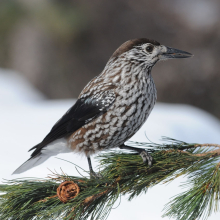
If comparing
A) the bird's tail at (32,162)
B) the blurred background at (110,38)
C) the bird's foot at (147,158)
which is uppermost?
the blurred background at (110,38)

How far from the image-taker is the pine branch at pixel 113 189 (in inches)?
79.8

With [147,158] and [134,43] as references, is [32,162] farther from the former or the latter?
[134,43]

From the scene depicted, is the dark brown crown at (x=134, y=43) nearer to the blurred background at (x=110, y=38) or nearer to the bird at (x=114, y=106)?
the bird at (x=114, y=106)

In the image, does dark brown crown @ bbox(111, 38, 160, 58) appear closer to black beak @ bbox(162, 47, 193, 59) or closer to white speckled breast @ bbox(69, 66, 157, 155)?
black beak @ bbox(162, 47, 193, 59)

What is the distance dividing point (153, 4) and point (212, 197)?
735 centimetres

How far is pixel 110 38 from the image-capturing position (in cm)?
849

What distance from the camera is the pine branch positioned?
2027 millimetres

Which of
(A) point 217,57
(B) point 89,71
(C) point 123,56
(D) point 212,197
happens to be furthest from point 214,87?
(D) point 212,197

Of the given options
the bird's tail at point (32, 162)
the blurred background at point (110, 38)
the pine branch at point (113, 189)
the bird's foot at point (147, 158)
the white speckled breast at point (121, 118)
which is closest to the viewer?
the pine branch at point (113, 189)

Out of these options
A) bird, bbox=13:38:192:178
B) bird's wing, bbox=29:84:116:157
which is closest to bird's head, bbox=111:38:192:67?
bird, bbox=13:38:192:178

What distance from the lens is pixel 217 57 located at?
7.74m

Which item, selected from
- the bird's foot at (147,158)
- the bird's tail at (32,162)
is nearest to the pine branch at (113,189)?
the bird's foot at (147,158)

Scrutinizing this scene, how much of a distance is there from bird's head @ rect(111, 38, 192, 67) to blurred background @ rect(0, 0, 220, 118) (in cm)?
518

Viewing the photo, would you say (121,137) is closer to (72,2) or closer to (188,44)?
(188,44)
